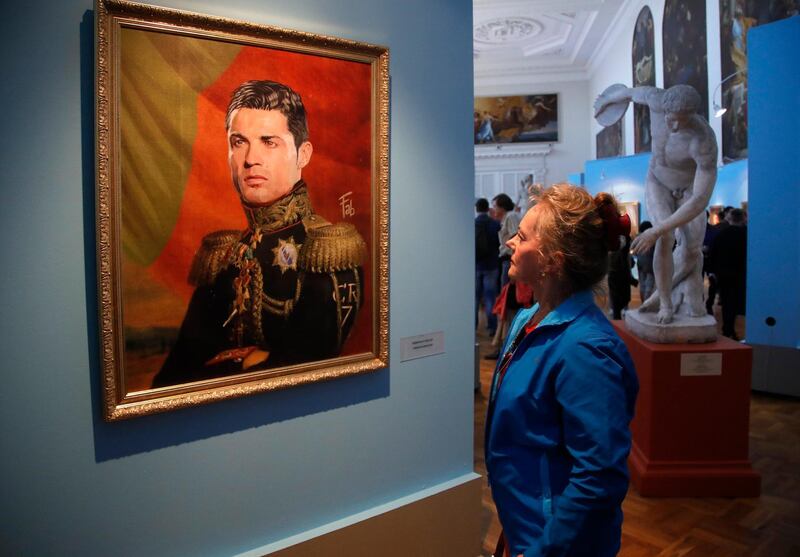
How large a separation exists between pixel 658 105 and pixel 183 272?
3947 millimetres

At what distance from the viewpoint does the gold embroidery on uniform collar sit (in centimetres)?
227

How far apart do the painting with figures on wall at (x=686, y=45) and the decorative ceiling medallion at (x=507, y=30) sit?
5319 mm

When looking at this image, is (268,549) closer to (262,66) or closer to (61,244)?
(61,244)

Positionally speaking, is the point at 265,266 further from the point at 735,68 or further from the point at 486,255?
the point at 735,68

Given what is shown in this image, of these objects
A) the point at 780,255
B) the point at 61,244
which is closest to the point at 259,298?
the point at 61,244

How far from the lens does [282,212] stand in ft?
7.66

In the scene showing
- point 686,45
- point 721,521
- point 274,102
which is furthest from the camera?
point 686,45

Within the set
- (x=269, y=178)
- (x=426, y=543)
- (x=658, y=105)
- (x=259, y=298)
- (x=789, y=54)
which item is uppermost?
(x=789, y=54)

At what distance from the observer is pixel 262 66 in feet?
7.39

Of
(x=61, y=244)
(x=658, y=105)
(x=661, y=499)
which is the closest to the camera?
(x=61, y=244)

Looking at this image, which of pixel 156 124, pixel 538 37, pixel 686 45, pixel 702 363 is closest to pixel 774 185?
pixel 702 363

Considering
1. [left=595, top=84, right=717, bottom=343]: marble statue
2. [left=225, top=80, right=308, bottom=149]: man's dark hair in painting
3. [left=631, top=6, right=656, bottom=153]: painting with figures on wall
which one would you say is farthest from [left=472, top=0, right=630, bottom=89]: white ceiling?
[left=225, top=80, right=308, bottom=149]: man's dark hair in painting

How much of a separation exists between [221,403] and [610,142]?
57.1ft

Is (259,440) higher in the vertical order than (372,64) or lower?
lower
